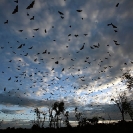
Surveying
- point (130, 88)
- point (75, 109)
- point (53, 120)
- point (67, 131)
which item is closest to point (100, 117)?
point (75, 109)

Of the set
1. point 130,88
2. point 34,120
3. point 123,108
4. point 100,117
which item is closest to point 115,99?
point 123,108

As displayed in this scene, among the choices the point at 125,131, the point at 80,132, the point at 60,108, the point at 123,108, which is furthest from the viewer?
the point at 60,108

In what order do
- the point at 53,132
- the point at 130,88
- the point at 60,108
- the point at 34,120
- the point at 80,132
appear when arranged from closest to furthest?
the point at 80,132 → the point at 53,132 → the point at 130,88 → the point at 60,108 → the point at 34,120

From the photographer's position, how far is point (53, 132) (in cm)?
1958

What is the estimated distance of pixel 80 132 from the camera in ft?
59.1

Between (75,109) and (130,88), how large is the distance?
3629cm

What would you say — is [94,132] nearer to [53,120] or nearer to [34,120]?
[53,120]

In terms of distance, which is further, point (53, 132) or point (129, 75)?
point (129, 75)

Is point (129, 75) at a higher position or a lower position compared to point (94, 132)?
higher

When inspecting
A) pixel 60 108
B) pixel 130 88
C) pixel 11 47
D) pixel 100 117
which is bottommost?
pixel 100 117

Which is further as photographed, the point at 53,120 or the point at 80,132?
the point at 53,120

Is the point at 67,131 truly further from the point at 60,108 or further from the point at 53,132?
the point at 60,108

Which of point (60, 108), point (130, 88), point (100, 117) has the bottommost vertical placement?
point (100, 117)

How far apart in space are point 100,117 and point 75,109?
60.2 feet
